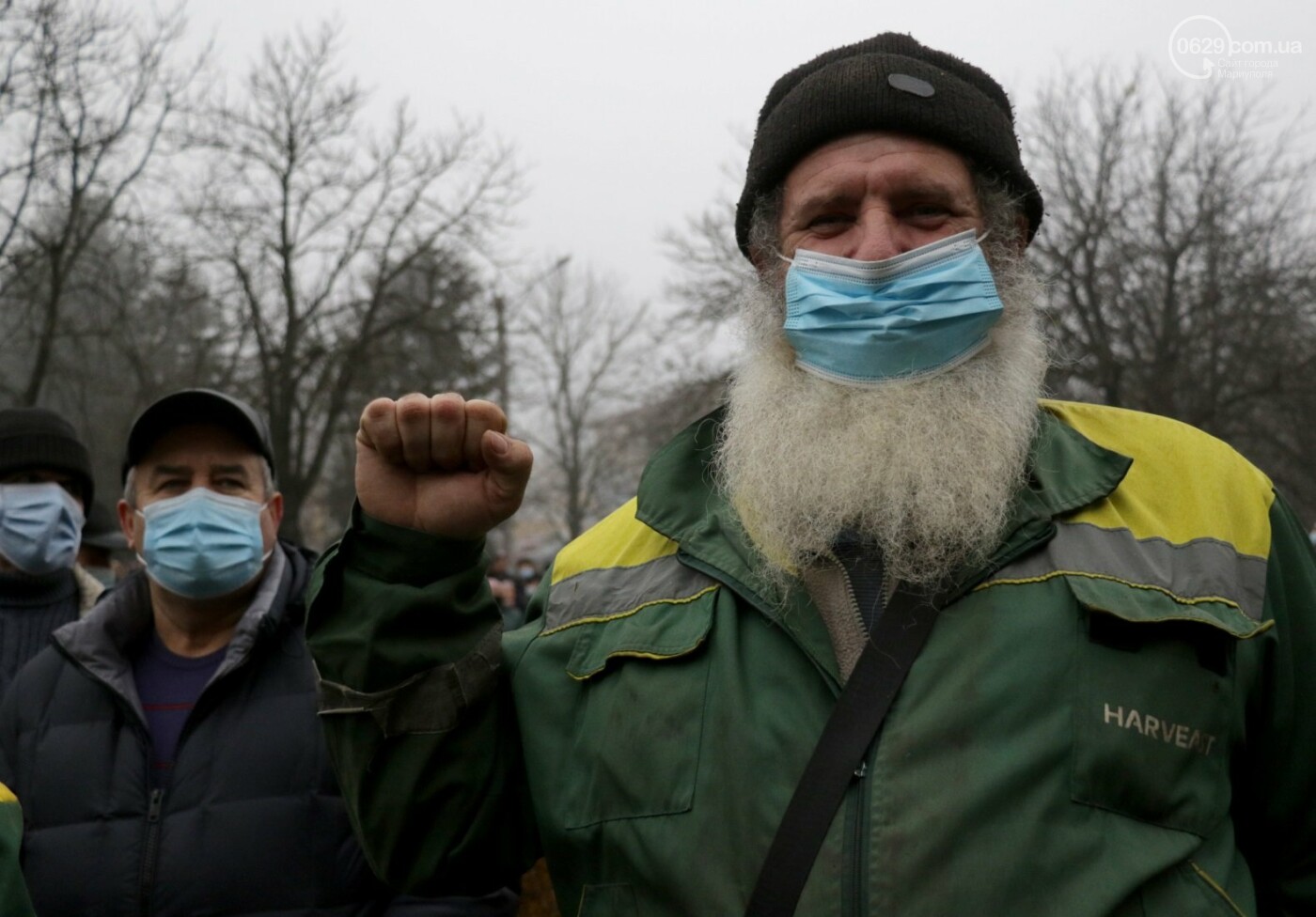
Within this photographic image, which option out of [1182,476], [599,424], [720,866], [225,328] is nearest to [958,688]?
[720,866]

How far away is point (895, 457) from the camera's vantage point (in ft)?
6.77

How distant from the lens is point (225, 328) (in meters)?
17.3

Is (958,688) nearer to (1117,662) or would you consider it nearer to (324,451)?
(1117,662)

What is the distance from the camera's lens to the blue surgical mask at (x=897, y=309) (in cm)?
209

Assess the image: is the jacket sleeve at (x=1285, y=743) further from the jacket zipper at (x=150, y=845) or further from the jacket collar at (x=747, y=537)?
the jacket zipper at (x=150, y=845)

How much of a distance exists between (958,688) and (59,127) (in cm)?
1287

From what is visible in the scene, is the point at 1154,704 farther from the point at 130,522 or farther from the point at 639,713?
the point at 130,522

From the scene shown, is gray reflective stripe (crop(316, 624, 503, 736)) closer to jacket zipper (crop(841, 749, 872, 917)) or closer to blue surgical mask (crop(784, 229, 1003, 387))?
jacket zipper (crop(841, 749, 872, 917))

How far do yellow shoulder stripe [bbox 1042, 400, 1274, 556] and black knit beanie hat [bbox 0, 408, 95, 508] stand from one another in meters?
3.66

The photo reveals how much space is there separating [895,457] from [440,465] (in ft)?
2.57

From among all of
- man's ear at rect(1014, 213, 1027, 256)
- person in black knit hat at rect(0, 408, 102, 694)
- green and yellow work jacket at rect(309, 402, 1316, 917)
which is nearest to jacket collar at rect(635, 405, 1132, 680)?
green and yellow work jacket at rect(309, 402, 1316, 917)

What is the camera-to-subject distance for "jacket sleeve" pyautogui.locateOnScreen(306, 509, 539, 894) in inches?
74.0

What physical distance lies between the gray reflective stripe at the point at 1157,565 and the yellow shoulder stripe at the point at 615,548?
572mm

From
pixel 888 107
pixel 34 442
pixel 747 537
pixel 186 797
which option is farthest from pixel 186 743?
pixel 888 107
